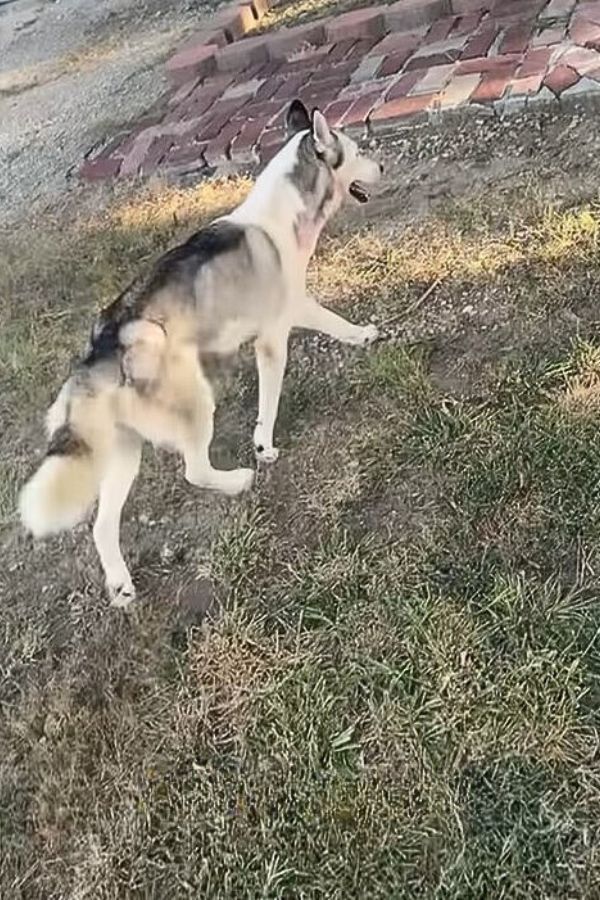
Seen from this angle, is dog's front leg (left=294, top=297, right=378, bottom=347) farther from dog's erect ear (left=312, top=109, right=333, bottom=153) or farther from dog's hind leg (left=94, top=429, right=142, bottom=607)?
dog's hind leg (left=94, top=429, right=142, bottom=607)

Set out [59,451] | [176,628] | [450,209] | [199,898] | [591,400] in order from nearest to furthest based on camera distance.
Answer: [199,898], [59,451], [176,628], [591,400], [450,209]

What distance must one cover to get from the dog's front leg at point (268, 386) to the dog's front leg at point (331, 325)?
11cm

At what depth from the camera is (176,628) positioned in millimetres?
2730

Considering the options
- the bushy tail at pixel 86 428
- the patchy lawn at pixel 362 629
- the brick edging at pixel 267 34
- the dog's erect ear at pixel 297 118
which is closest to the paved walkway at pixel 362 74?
the brick edging at pixel 267 34

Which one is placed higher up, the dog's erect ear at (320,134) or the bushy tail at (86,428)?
the dog's erect ear at (320,134)

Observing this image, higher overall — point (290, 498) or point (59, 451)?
point (59, 451)

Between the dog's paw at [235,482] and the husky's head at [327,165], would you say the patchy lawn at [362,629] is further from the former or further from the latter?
the husky's head at [327,165]

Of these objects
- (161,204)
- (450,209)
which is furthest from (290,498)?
(161,204)

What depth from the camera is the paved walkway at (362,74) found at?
14.0 feet

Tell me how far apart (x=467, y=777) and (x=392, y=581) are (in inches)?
21.3

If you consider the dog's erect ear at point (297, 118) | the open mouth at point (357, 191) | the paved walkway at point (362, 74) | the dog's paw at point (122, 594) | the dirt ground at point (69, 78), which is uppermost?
the dog's erect ear at point (297, 118)

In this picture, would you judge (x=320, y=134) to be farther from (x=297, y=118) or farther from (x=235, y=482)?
(x=235, y=482)

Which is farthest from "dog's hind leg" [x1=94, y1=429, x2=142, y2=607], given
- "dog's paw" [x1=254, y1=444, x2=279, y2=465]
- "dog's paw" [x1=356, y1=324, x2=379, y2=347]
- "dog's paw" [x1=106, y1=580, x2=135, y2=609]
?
"dog's paw" [x1=356, y1=324, x2=379, y2=347]

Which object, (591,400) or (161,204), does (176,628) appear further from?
(161,204)
